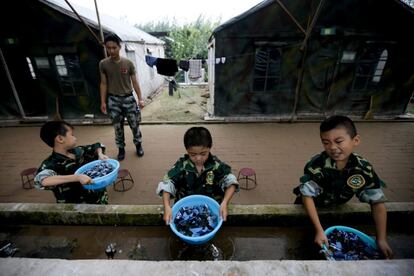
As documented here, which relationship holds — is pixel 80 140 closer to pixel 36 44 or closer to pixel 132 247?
pixel 36 44

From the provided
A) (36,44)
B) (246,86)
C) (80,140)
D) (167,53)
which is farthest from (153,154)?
(167,53)

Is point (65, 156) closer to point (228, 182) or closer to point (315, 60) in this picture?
point (228, 182)

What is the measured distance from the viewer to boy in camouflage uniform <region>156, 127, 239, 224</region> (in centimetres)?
183

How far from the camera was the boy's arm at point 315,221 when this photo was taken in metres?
1.58

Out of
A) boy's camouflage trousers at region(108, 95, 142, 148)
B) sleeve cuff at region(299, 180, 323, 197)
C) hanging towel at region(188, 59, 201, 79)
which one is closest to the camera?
sleeve cuff at region(299, 180, 323, 197)

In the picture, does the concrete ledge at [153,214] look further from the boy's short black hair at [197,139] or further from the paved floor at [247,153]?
the paved floor at [247,153]

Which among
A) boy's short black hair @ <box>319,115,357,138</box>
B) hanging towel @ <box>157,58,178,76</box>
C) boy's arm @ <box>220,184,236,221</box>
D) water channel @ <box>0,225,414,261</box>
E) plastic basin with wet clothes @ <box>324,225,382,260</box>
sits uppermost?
hanging towel @ <box>157,58,178,76</box>

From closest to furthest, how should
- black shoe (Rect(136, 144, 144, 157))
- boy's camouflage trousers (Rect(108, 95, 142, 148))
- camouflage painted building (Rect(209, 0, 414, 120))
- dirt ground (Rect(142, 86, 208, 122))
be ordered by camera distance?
boy's camouflage trousers (Rect(108, 95, 142, 148)), black shoe (Rect(136, 144, 144, 157)), camouflage painted building (Rect(209, 0, 414, 120)), dirt ground (Rect(142, 86, 208, 122))

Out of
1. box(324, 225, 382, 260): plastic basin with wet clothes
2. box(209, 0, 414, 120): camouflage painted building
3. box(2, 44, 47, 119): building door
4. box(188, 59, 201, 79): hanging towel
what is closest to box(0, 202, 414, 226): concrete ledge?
box(324, 225, 382, 260): plastic basin with wet clothes

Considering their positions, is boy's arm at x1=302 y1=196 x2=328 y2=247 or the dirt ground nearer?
boy's arm at x1=302 y1=196 x2=328 y2=247

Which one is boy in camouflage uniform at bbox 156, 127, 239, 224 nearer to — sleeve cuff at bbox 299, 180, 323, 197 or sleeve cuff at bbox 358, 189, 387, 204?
sleeve cuff at bbox 299, 180, 323, 197

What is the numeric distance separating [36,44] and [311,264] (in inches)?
340

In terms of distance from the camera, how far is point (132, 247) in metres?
1.90

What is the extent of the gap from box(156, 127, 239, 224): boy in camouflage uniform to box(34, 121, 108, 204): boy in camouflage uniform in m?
0.83
